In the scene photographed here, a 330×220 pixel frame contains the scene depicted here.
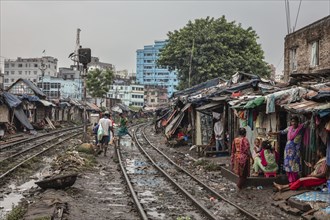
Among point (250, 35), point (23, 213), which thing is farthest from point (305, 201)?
point (250, 35)

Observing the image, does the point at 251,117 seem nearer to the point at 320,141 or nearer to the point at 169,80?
the point at 320,141

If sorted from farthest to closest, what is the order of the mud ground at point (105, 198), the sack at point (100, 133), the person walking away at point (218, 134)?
1. the person walking away at point (218, 134)
2. the sack at point (100, 133)
3. the mud ground at point (105, 198)

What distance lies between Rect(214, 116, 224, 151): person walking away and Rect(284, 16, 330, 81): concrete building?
4.89 m

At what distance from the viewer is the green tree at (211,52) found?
132 ft

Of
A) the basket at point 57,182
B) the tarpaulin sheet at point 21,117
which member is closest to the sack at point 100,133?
the basket at point 57,182

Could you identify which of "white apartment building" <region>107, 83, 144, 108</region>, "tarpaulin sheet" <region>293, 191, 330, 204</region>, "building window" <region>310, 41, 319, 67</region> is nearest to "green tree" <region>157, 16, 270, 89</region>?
"building window" <region>310, 41, 319, 67</region>

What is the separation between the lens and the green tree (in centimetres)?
4025

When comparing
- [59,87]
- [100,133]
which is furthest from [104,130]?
[59,87]

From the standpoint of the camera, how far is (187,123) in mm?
28156

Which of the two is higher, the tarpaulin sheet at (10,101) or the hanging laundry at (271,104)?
the tarpaulin sheet at (10,101)

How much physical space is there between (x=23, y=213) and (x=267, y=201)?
221 inches

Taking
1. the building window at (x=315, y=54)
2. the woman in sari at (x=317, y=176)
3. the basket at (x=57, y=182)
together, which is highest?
the building window at (x=315, y=54)

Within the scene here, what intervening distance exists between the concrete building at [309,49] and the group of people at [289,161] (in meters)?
8.77

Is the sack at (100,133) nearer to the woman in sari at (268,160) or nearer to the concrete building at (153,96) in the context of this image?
the woman in sari at (268,160)
